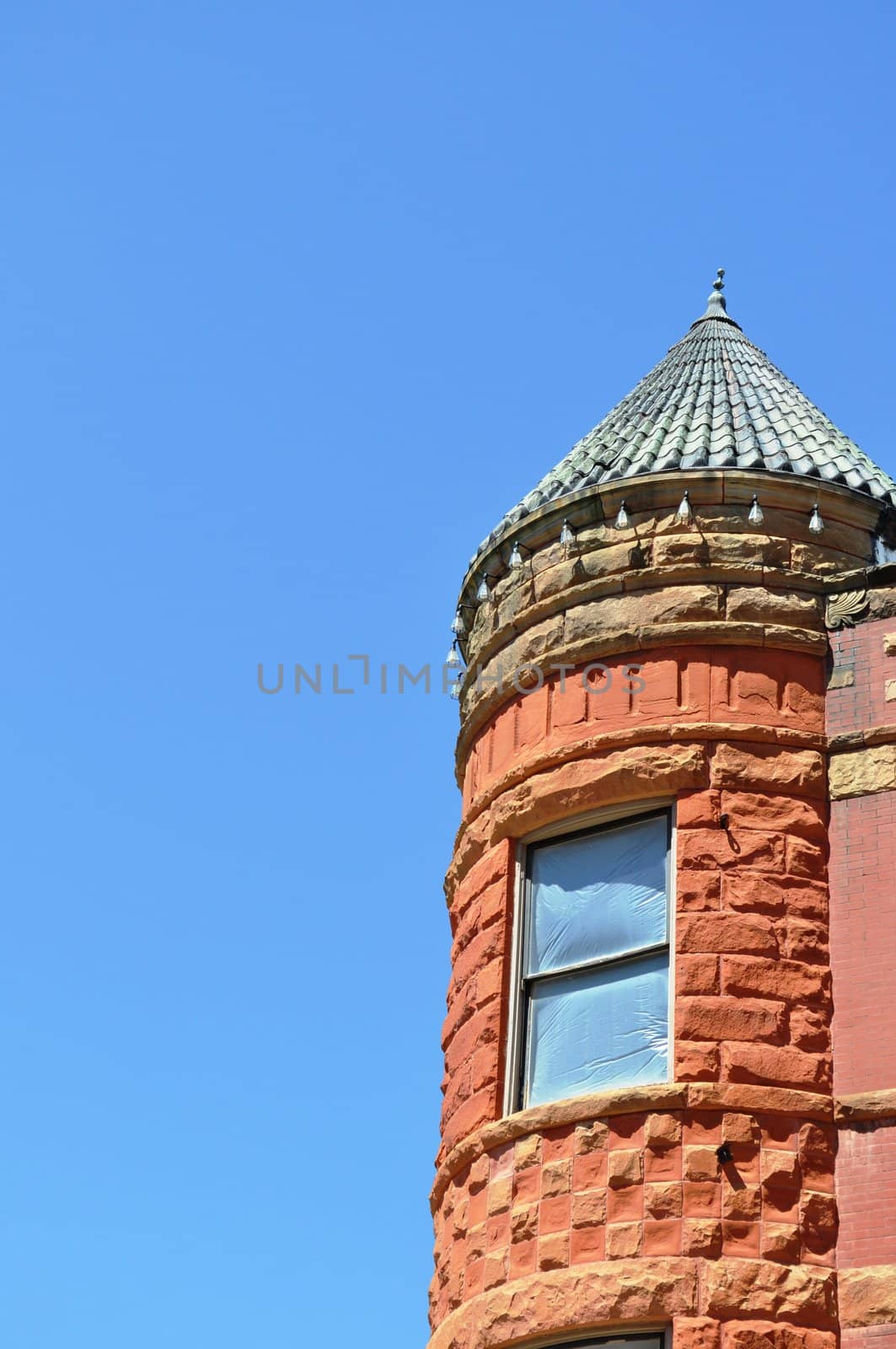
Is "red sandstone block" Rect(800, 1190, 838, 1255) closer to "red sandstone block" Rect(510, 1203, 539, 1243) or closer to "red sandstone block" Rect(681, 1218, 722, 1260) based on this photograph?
"red sandstone block" Rect(681, 1218, 722, 1260)

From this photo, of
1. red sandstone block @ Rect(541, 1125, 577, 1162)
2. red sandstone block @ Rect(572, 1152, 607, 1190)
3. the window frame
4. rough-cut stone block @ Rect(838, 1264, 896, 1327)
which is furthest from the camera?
the window frame

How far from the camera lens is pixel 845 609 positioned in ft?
42.8

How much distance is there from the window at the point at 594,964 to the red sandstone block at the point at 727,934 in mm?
254

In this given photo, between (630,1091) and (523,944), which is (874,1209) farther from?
(523,944)

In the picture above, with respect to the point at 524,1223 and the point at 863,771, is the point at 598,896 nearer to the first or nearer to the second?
the point at 863,771

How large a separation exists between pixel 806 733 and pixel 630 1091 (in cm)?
260

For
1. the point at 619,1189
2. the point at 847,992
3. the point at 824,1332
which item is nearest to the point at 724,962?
the point at 847,992

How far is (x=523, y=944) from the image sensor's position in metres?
12.9

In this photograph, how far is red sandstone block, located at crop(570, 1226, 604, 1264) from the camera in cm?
1120

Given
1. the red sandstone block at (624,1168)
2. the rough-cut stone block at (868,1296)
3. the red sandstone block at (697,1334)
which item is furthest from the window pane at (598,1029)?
the rough-cut stone block at (868,1296)

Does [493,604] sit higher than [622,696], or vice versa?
[493,604]

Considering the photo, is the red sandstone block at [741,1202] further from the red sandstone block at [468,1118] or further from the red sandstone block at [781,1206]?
the red sandstone block at [468,1118]

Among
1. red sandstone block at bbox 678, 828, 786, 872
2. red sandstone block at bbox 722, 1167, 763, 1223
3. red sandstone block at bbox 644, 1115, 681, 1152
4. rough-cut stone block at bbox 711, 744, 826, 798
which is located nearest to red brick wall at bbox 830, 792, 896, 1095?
rough-cut stone block at bbox 711, 744, 826, 798

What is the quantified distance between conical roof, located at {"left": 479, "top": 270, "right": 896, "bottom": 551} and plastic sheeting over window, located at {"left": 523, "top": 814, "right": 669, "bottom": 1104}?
8.79 feet
